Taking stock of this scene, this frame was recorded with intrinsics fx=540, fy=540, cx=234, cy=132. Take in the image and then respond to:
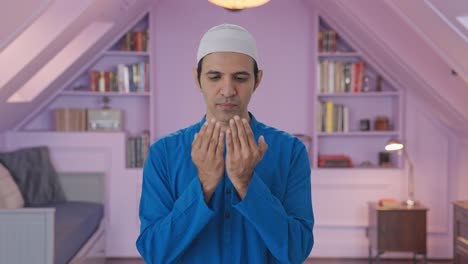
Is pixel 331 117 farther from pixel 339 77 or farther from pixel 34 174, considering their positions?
pixel 34 174

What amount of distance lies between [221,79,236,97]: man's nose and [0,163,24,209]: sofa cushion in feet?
9.44

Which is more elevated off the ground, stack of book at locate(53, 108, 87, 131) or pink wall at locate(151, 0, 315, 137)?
pink wall at locate(151, 0, 315, 137)

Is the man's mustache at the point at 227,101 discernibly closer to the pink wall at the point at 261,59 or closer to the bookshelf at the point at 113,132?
the bookshelf at the point at 113,132

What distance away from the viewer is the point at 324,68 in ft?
15.7

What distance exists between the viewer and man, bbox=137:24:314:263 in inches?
47.5

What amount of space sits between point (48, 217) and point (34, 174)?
1.55 metres

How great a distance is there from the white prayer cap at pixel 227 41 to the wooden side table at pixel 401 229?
313 centimetres

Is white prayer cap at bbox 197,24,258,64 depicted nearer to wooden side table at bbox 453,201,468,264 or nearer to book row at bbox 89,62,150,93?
wooden side table at bbox 453,201,468,264

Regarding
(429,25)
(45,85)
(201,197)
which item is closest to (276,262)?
(201,197)

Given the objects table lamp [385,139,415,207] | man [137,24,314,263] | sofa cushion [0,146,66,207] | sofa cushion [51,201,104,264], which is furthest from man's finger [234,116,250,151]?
sofa cushion [0,146,66,207]

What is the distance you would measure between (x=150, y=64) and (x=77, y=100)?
2.70 ft

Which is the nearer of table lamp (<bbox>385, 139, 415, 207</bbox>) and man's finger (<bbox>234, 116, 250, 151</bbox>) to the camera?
man's finger (<bbox>234, 116, 250, 151</bbox>)

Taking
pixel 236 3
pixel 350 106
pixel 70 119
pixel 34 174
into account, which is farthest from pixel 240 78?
pixel 350 106

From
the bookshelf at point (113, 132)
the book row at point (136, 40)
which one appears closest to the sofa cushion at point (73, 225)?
the bookshelf at point (113, 132)
